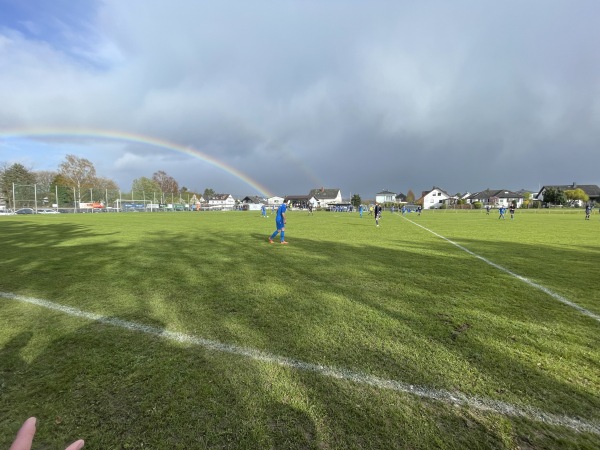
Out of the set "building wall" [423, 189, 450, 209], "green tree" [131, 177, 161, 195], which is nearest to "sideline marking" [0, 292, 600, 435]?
"green tree" [131, 177, 161, 195]

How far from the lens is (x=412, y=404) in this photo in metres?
2.68

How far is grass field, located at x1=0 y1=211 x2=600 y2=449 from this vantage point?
2.41m

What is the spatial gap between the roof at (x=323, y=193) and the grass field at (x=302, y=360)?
137771 mm

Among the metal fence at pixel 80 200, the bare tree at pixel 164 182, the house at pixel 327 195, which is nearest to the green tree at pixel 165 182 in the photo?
the bare tree at pixel 164 182

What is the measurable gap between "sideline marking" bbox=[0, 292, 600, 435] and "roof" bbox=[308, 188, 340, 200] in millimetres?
140570

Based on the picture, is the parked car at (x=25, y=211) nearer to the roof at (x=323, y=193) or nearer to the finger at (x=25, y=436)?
the finger at (x=25, y=436)

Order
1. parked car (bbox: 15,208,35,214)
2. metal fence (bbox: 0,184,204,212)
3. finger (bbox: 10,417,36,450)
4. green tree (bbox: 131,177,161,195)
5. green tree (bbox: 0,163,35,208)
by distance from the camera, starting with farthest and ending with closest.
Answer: green tree (bbox: 131,177,161,195) → green tree (bbox: 0,163,35,208) → metal fence (bbox: 0,184,204,212) → parked car (bbox: 15,208,35,214) → finger (bbox: 10,417,36,450)

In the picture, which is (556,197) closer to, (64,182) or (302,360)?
(302,360)

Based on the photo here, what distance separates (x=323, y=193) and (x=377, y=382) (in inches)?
5737

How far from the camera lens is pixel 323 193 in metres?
147

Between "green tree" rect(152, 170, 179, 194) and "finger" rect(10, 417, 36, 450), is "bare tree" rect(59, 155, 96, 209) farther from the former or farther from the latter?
"finger" rect(10, 417, 36, 450)

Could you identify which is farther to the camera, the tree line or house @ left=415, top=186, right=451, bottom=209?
house @ left=415, top=186, right=451, bottom=209

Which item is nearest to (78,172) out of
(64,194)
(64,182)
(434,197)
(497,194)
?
(64,182)

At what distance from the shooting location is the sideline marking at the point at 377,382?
2.50m
